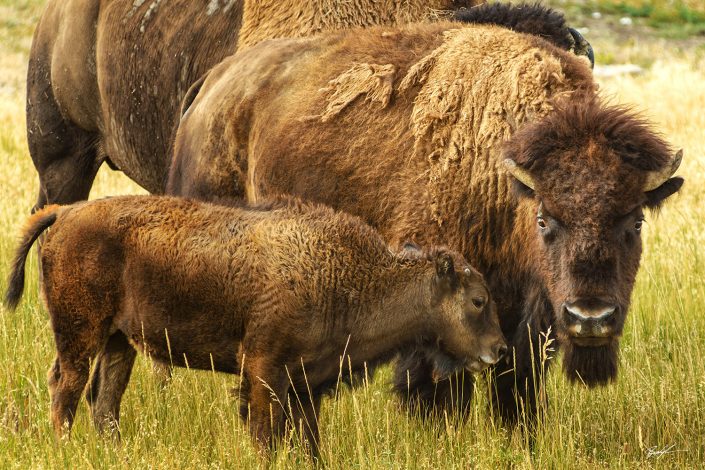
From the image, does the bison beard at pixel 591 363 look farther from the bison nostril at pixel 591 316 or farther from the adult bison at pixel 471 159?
the bison nostril at pixel 591 316

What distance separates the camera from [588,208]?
4785 mm

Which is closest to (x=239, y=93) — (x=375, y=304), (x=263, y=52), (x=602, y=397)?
(x=263, y=52)

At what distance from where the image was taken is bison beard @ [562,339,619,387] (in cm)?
496

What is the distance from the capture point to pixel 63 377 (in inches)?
212

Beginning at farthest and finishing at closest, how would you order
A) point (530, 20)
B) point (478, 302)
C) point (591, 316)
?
point (530, 20), point (478, 302), point (591, 316)

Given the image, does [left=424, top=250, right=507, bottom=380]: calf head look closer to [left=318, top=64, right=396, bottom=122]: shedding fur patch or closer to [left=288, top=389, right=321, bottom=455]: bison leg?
[left=288, top=389, right=321, bottom=455]: bison leg

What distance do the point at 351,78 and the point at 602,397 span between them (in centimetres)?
220

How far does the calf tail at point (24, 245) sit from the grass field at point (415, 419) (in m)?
0.60

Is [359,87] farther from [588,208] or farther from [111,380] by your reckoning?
[111,380]

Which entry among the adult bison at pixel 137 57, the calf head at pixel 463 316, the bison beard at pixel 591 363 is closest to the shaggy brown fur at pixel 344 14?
the adult bison at pixel 137 57

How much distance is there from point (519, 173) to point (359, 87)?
4.17 ft

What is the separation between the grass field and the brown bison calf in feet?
0.97

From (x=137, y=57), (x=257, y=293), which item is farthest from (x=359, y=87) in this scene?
(x=137, y=57)

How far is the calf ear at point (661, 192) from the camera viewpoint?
16.4 feet
